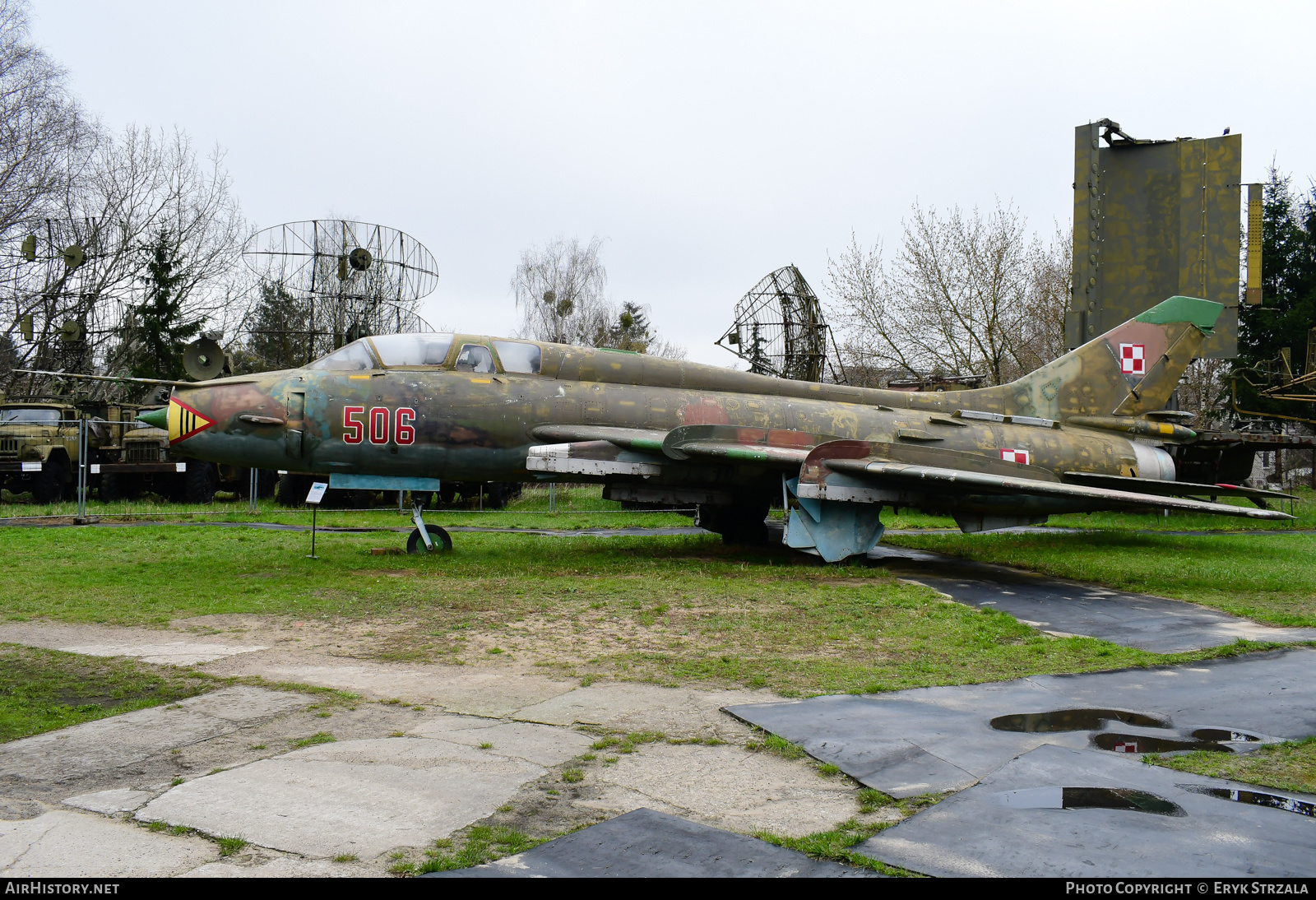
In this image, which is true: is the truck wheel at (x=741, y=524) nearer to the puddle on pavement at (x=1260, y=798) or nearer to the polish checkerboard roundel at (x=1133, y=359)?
the polish checkerboard roundel at (x=1133, y=359)

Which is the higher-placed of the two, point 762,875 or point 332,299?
point 332,299

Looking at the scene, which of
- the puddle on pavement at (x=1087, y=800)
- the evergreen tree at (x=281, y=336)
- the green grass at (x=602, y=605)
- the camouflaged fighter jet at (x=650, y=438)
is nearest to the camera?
the puddle on pavement at (x=1087, y=800)

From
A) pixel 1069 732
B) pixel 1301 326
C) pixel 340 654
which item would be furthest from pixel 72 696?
pixel 1301 326

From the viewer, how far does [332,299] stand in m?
25.9

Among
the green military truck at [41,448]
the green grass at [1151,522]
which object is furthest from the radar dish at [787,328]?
the green military truck at [41,448]

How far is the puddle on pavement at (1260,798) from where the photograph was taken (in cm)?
332

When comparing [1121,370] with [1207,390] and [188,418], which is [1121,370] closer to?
[188,418]

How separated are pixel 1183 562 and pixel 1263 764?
1019cm

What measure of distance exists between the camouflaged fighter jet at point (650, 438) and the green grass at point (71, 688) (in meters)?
5.38

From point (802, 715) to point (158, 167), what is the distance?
37.4 meters

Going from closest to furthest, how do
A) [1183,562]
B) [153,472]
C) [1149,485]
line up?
1. [1183,562]
2. [1149,485]
3. [153,472]

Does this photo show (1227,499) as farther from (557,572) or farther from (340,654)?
(340,654)

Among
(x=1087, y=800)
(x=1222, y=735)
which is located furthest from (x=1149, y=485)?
(x=1087, y=800)

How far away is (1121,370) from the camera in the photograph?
14.6 metres
